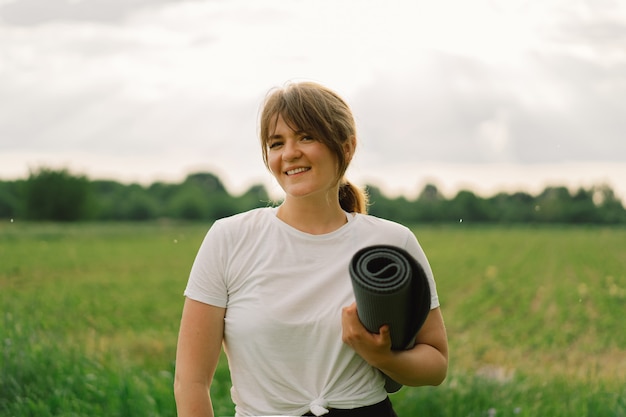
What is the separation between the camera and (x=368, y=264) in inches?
64.5

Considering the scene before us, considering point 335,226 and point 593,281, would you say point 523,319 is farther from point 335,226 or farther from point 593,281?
point 335,226

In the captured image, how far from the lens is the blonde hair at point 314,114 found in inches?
69.9

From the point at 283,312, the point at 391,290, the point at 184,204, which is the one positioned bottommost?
the point at 184,204

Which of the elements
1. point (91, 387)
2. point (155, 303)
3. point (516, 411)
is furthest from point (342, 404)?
point (155, 303)

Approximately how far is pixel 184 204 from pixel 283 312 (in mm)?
72302

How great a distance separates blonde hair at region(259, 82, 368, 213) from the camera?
1776 millimetres

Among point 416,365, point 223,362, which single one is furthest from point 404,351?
point 223,362

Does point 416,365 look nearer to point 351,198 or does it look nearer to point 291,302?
point 291,302

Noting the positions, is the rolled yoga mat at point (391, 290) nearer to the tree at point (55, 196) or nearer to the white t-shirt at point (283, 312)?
the white t-shirt at point (283, 312)

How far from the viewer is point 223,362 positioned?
5.75 metres

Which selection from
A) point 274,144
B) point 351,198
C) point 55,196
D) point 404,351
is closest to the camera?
point 404,351

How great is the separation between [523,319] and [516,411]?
10313mm

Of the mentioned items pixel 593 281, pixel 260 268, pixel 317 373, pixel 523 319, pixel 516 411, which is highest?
pixel 260 268

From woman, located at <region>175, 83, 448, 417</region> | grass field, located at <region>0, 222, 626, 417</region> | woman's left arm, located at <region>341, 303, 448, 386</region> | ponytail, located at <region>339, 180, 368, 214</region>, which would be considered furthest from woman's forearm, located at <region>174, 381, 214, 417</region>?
grass field, located at <region>0, 222, 626, 417</region>
